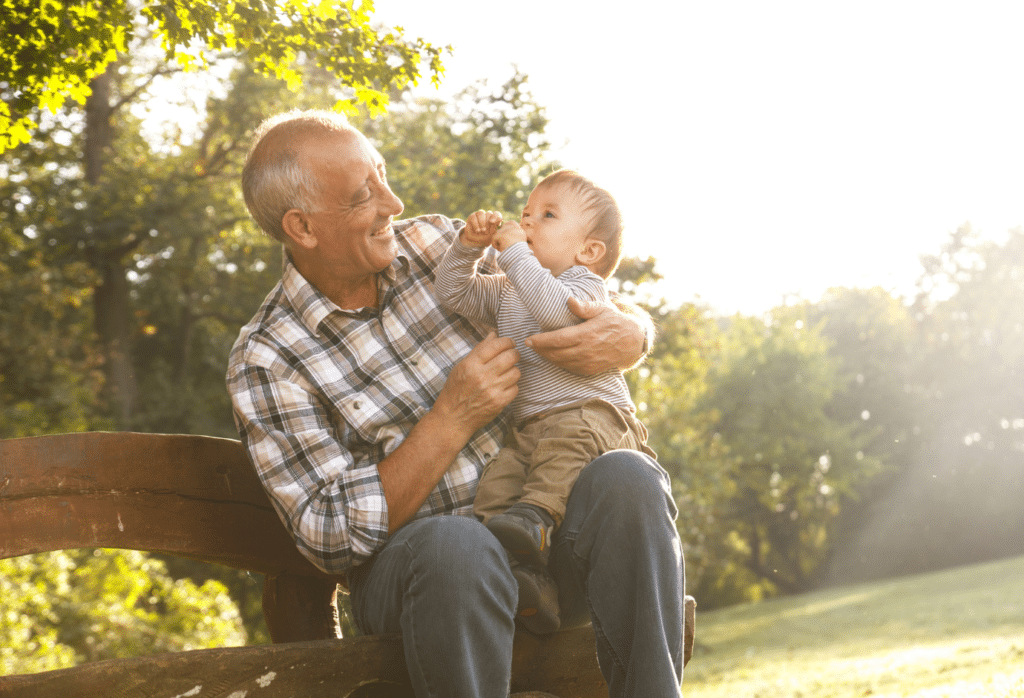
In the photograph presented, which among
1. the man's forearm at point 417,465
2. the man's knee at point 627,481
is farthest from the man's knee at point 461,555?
the man's knee at point 627,481

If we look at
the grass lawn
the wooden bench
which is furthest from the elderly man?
the grass lawn

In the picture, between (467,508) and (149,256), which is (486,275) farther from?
(149,256)

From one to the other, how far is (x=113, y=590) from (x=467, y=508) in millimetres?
5313

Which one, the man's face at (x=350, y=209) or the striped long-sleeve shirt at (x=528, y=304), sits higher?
the man's face at (x=350, y=209)

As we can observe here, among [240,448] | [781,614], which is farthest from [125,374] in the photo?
[781,614]

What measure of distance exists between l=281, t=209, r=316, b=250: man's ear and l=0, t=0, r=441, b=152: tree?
Answer: 0.46 m

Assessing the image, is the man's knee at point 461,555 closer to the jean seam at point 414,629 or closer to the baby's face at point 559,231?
the jean seam at point 414,629

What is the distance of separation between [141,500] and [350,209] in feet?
3.14

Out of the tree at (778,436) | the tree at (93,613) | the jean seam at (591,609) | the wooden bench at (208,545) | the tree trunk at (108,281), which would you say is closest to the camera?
the wooden bench at (208,545)

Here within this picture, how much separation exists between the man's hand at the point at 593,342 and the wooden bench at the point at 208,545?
66 cm

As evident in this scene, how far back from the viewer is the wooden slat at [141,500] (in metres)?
2.04

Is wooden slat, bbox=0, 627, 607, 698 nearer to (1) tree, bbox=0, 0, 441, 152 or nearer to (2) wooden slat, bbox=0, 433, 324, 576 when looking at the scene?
(2) wooden slat, bbox=0, 433, 324, 576

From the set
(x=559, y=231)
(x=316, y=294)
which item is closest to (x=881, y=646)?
(x=559, y=231)

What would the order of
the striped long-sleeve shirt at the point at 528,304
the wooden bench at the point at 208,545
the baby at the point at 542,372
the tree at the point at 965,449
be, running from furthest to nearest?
the tree at the point at 965,449 → the striped long-sleeve shirt at the point at 528,304 → the baby at the point at 542,372 → the wooden bench at the point at 208,545
